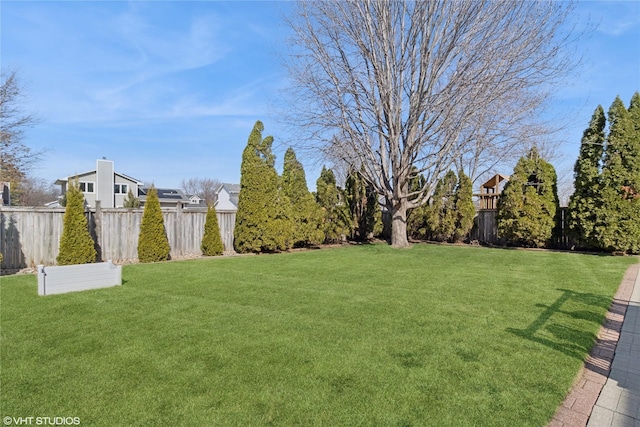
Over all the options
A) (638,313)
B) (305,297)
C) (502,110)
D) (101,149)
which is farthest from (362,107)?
(101,149)

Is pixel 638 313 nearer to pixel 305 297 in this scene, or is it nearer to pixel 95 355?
pixel 305 297

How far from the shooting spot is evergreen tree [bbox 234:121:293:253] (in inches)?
451

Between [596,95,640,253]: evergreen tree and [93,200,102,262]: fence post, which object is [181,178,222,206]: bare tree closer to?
[93,200,102,262]: fence post

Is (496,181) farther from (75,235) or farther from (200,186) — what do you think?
(200,186)

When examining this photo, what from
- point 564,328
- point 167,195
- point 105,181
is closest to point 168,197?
point 167,195

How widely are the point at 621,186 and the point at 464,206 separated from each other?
16.0ft

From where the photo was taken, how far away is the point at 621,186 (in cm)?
1064

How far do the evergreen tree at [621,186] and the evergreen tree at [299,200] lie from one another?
898 cm

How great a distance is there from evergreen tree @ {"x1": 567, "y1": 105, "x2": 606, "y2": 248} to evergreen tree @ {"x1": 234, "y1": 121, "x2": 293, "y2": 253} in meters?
9.47

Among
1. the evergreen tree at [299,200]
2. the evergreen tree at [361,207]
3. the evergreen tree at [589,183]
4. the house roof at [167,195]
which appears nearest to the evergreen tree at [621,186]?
the evergreen tree at [589,183]

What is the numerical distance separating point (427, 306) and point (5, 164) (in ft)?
38.3

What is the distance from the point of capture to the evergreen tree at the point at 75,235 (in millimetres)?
8445

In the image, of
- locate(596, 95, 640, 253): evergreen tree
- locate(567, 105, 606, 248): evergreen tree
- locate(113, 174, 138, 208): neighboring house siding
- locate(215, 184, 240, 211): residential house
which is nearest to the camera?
locate(596, 95, 640, 253): evergreen tree

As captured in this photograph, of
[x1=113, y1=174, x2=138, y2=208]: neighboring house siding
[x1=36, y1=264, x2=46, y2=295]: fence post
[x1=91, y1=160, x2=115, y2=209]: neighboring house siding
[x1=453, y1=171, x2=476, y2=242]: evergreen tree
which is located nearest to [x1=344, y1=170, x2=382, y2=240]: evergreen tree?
[x1=453, y1=171, x2=476, y2=242]: evergreen tree
